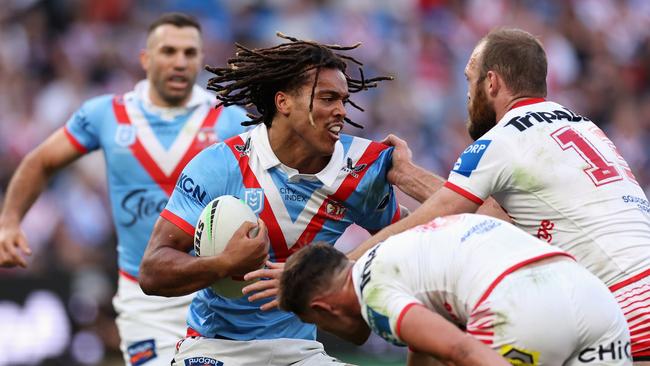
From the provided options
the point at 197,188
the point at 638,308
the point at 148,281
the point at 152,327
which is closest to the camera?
the point at 638,308

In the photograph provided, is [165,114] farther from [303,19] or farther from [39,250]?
[303,19]

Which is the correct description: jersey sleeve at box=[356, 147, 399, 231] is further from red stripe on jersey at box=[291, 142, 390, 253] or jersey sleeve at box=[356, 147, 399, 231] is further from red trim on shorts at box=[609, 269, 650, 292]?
red trim on shorts at box=[609, 269, 650, 292]

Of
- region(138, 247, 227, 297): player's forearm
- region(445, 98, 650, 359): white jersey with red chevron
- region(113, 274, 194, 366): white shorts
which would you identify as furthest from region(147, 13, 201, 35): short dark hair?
region(445, 98, 650, 359): white jersey with red chevron

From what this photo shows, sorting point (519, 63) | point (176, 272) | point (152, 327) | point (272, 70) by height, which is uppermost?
point (519, 63)

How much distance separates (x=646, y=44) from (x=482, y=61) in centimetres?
1171

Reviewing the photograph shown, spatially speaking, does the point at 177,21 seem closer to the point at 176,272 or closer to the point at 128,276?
the point at 128,276

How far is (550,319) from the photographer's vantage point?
4621 mm

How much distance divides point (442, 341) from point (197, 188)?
7.06ft

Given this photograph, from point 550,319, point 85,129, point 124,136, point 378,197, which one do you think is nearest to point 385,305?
point 550,319

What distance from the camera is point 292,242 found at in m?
6.35

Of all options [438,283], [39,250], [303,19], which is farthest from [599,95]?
[438,283]

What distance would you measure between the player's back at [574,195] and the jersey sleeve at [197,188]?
149cm

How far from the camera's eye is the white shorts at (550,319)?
4625 millimetres

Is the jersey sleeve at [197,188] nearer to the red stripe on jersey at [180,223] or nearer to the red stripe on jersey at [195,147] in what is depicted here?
the red stripe on jersey at [180,223]
